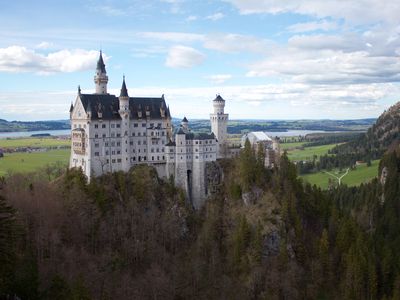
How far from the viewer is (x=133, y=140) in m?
107

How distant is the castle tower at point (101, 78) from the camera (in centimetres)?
10881

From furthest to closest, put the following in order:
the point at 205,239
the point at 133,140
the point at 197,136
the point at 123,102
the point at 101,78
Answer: the point at 101,78 → the point at 197,136 → the point at 133,140 → the point at 123,102 → the point at 205,239

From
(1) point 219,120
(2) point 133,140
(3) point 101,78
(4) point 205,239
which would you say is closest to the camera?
(4) point 205,239

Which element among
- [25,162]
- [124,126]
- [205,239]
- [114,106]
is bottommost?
[205,239]

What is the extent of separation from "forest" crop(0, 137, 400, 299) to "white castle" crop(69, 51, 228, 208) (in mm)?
3857

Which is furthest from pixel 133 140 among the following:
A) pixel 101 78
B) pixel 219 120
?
pixel 219 120

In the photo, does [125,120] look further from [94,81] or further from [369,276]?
[369,276]

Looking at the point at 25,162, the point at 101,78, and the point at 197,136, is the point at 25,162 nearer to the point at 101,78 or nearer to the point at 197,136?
the point at 101,78

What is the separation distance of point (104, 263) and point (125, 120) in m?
33.3

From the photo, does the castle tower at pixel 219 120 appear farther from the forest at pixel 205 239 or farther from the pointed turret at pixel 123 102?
the pointed turret at pixel 123 102

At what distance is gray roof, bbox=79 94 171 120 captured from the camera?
102062 mm

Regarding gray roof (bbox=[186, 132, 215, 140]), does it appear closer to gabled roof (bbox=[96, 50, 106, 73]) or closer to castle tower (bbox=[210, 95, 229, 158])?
castle tower (bbox=[210, 95, 229, 158])

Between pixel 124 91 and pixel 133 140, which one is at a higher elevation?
pixel 124 91

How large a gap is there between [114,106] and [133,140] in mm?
8828
